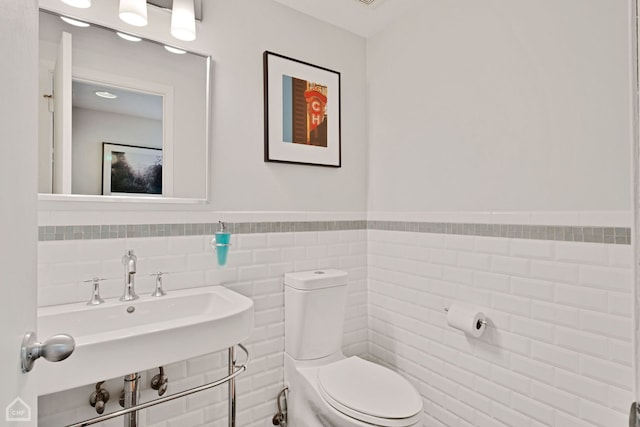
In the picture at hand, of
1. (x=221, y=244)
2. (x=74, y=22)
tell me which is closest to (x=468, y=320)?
(x=221, y=244)

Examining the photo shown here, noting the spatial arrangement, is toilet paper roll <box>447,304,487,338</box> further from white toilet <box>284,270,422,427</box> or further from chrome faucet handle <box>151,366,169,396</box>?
chrome faucet handle <box>151,366,169,396</box>

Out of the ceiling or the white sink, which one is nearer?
the white sink

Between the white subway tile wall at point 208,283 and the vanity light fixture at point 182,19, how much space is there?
36.1 inches

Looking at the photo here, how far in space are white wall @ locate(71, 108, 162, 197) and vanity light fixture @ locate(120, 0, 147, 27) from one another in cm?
39

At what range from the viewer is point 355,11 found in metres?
1.91

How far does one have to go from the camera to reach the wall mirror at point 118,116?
1271mm

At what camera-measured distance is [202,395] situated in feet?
5.13

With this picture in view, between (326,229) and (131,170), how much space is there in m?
1.07

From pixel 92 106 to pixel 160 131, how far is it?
262 mm

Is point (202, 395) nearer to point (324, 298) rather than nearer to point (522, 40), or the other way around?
point (324, 298)

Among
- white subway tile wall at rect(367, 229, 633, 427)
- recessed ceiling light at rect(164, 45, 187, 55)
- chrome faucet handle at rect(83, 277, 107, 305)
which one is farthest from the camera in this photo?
recessed ceiling light at rect(164, 45, 187, 55)

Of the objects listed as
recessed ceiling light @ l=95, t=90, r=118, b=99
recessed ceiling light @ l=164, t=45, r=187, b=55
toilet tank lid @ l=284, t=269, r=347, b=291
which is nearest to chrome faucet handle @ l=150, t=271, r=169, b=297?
toilet tank lid @ l=284, t=269, r=347, b=291

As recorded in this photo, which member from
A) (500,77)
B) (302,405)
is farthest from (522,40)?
(302,405)

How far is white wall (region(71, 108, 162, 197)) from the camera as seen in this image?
1.31 metres
